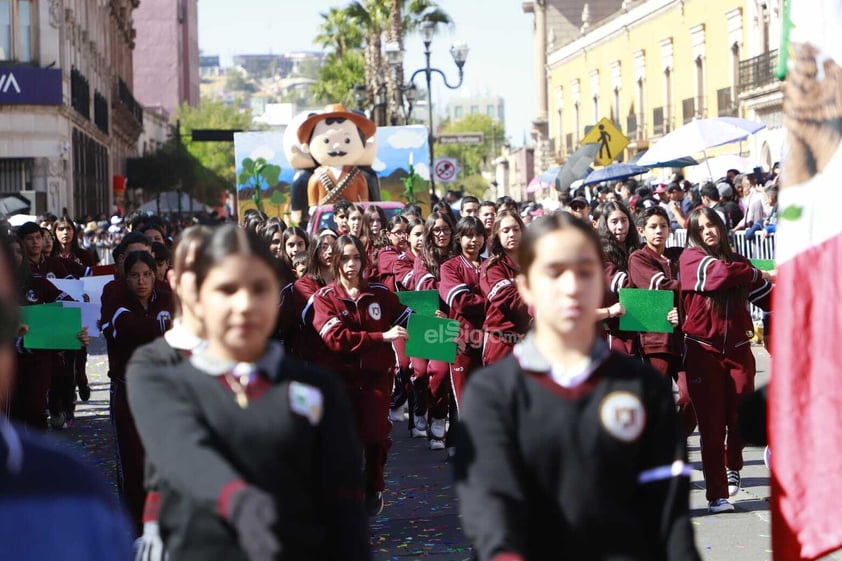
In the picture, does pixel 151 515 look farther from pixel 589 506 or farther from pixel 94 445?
pixel 94 445

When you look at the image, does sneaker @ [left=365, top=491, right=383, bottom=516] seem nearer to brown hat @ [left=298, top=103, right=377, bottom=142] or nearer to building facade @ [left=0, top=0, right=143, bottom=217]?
brown hat @ [left=298, top=103, right=377, bottom=142]

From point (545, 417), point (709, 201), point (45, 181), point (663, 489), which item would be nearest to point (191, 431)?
point (545, 417)

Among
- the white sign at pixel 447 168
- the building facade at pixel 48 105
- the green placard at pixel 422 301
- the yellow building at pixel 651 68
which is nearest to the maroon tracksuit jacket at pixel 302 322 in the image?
the green placard at pixel 422 301

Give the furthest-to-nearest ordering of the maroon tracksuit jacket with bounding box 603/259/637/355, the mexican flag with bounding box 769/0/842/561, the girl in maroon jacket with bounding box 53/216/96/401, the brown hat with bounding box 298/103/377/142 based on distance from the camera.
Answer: the brown hat with bounding box 298/103/377/142 → the girl in maroon jacket with bounding box 53/216/96/401 → the maroon tracksuit jacket with bounding box 603/259/637/355 → the mexican flag with bounding box 769/0/842/561

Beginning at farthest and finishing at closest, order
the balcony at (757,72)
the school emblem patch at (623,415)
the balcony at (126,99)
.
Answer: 1. the balcony at (126,99)
2. the balcony at (757,72)
3. the school emblem patch at (623,415)

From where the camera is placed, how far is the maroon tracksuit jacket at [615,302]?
958 cm

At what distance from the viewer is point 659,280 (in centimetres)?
923

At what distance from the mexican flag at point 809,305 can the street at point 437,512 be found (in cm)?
352

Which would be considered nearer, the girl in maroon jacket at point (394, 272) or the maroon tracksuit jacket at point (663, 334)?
the maroon tracksuit jacket at point (663, 334)

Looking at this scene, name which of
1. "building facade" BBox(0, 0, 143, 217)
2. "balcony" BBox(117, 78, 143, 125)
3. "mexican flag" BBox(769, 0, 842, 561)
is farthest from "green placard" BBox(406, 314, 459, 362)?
"balcony" BBox(117, 78, 143, 125)

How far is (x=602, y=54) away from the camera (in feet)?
217

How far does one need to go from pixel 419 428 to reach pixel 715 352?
4.56 metres

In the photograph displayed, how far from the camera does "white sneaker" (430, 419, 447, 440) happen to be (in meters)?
11.9

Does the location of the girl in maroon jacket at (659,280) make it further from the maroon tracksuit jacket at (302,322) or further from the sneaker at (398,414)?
the sneaker at (398,414)
